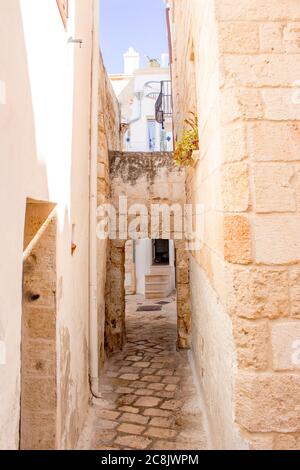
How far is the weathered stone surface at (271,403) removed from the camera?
1.78m

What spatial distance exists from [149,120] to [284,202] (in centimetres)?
1392

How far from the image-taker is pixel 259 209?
1874 millimetres

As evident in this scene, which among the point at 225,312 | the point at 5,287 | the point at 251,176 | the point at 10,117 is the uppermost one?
the point at 10,117

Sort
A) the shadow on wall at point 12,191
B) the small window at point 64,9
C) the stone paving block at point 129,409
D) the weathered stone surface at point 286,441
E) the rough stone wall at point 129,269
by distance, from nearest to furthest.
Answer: the shadow on wall at point 12,191 → the weathered stone surface at point 286,441 → the small window at point 64,9 → the stone paving block at point 129,409 → the rough stone wall at point 129,269

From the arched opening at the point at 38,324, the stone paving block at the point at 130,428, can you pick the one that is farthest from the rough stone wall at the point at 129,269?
A: the arched opening at the point at 38,324

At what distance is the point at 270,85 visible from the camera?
1.93 m

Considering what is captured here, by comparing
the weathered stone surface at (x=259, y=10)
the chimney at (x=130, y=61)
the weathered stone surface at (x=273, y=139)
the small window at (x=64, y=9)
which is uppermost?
the chimney at (x=130, y=61)

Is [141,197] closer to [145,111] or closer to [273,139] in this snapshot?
Result: [273,139]

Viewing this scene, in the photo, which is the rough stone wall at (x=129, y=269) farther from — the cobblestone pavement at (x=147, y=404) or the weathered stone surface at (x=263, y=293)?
the weathered stone surface at (x=263, y=293)

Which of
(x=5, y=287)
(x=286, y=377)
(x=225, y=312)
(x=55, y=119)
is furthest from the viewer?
(x=55, y=119)

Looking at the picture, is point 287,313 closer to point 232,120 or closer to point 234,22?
point 232,120

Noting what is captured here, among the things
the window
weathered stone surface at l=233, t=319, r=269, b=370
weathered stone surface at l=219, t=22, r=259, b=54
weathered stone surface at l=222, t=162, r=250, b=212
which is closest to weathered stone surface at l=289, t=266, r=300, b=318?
weathered stone surface at l=233, t=319, r=269, b=370

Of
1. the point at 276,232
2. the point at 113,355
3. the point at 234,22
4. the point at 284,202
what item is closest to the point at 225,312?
the point at 276,232

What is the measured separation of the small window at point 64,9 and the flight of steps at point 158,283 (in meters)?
9.65
